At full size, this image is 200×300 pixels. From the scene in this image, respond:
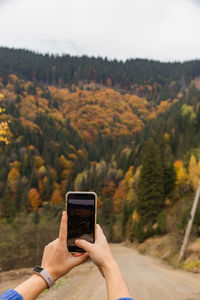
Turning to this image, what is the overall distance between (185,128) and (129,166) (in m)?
22.8

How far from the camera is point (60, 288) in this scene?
13133mm

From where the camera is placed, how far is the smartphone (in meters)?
2.76

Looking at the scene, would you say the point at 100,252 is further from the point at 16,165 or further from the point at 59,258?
the point at 16,165

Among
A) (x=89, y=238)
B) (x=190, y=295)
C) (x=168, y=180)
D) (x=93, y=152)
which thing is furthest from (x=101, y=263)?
(x=93, y=152)

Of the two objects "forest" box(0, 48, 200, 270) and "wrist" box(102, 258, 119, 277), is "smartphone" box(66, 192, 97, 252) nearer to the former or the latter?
"wrist" box(102, 258, 119, 277)

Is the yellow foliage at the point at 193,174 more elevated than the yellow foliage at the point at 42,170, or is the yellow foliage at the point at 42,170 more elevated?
the yellow foliage at the point at 193,174

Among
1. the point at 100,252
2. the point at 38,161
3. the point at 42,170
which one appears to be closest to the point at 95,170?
the point at 42,170

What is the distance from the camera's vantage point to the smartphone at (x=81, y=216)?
276 centimetres

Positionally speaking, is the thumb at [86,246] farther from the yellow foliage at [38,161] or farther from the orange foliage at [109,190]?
the yellow foliage at [38,161]

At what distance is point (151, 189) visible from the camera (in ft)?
166

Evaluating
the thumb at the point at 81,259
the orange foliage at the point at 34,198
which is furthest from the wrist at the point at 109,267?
the orange foliage at the point at 34,198

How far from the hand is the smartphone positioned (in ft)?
0.62

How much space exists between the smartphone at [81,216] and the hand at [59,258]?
0.62ft

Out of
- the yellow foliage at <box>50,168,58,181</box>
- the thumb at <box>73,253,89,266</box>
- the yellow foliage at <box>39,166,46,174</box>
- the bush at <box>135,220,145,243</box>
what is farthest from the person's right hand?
the yellow foliage at <box>39,166,46,174</box>
